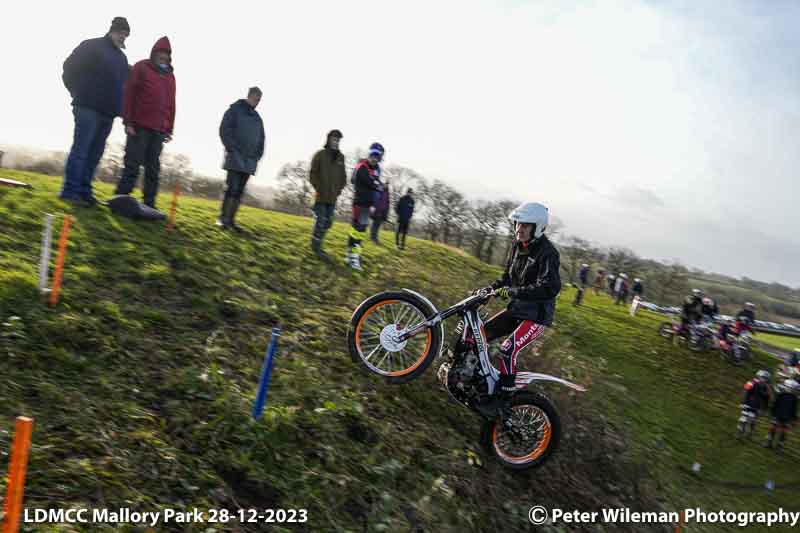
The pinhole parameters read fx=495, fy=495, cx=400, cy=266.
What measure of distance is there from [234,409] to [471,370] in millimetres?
2557

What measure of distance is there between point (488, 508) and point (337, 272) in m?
6.03

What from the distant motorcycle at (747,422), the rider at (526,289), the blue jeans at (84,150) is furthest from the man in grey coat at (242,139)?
the distant motorcycle at (747,422)

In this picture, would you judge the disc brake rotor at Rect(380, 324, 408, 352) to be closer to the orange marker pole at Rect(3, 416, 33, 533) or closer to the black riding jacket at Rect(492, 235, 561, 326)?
the black riding jacket at Rect(492, 235, 561, 326)

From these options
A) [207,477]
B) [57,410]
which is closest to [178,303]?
[57,410]

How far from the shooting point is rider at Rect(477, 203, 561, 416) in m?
5.47

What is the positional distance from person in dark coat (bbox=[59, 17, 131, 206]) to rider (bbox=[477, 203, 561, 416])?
6.55 m

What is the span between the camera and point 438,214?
211 feet

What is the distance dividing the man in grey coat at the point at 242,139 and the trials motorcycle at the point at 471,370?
502 cm

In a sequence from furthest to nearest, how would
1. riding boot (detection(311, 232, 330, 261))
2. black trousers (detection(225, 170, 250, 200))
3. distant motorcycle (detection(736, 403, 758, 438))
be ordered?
distant motorcycle (detection(736, 403, 758, 438))
riding boot (detection(311, 232, 330, 261))
black trousers (detection(225, 170, 250, 200))

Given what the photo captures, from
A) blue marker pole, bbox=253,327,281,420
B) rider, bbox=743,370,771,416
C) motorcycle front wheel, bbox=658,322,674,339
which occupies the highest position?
blue marker pole, bbox=253,327,281,420

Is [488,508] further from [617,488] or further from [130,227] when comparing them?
[130,227]

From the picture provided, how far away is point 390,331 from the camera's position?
5762mm

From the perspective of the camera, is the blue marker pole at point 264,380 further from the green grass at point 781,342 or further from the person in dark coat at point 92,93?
the green grass at point 781,342

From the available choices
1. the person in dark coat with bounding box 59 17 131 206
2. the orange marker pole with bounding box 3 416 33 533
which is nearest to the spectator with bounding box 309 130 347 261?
the person in dark coat with bounding box 59 17 131 206
